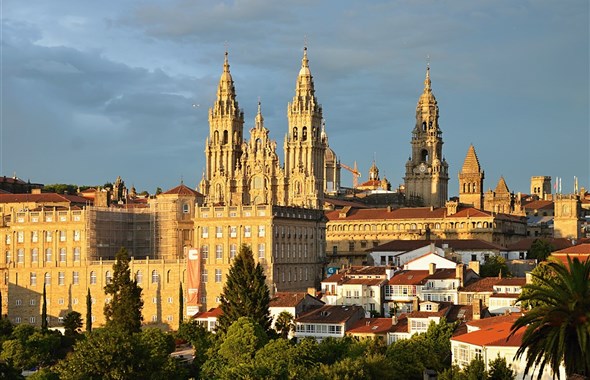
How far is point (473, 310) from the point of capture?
83.9 metres

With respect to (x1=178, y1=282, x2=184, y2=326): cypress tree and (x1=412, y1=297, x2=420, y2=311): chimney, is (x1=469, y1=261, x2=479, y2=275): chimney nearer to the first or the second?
(x1=412, y1=297, x2=420, y2=311): chimney

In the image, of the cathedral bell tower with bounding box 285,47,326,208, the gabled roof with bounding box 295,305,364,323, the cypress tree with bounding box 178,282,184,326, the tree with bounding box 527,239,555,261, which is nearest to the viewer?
the gabled roof with bounding box 295,305,364,323

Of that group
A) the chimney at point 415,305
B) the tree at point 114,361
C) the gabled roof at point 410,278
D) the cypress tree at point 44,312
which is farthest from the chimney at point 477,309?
the cypress tree at point 44,312

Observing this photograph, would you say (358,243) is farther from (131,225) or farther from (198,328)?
(198,328)

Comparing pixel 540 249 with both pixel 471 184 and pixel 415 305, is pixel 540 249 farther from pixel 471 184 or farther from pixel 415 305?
pixel 471 184

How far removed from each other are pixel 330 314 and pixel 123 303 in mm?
16294

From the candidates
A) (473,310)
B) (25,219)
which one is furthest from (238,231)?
(473,310)

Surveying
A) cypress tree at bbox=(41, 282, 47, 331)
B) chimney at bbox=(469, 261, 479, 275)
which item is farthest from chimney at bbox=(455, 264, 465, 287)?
cypress tree at bbox=(41, 282, 47, 331)

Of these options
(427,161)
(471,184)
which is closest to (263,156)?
(427,161)

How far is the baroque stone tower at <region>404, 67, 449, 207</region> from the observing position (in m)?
176

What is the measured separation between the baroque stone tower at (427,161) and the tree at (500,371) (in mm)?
113205

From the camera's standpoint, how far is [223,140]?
154250 millimetres

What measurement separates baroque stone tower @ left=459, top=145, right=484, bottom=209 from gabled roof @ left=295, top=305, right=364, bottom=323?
3623 inches

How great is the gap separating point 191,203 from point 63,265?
14.1 m
